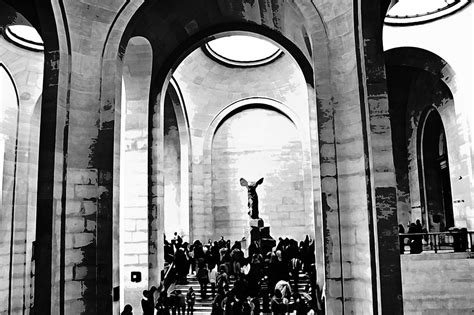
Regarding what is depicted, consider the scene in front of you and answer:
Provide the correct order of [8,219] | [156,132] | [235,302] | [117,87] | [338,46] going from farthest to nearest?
[8,219] < [156,132] < [117,87] < [338,46] < [235,302]

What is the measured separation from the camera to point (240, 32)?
497 inches

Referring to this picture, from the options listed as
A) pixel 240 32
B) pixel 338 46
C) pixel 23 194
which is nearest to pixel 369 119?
pixel 338 46

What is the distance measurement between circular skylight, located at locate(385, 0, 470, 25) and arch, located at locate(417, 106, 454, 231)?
4.32 m

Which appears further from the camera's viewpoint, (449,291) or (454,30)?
(454,30)

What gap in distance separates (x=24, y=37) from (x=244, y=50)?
9.74 meters

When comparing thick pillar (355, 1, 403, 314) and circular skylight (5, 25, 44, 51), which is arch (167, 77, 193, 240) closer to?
circular skylight (5, 25, 44, 51)

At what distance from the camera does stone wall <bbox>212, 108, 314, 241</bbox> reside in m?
20.2

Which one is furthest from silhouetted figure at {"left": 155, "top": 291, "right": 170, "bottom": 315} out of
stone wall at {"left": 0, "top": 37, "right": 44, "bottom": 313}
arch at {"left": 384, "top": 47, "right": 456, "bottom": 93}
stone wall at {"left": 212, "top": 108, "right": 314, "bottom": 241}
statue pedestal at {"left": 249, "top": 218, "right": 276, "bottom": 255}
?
stone wall at {"left": 212, "top": 108, "right": 314, "bottom": 241}

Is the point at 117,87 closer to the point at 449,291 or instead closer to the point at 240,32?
the point at 240,32

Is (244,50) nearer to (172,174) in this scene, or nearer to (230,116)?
(230,116)

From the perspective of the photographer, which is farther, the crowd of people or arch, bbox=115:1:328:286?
arch, bbox=115:1:328:286

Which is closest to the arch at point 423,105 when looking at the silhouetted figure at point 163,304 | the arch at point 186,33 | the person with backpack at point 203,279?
the arch at point 186,33

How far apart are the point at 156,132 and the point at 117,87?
295 cm

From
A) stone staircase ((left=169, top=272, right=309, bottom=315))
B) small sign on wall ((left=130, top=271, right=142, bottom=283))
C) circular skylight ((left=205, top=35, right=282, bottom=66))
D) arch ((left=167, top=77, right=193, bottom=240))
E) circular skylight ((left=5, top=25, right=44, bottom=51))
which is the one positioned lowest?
stone staircase ((left=169, top=272, right=309, bottom=315))
